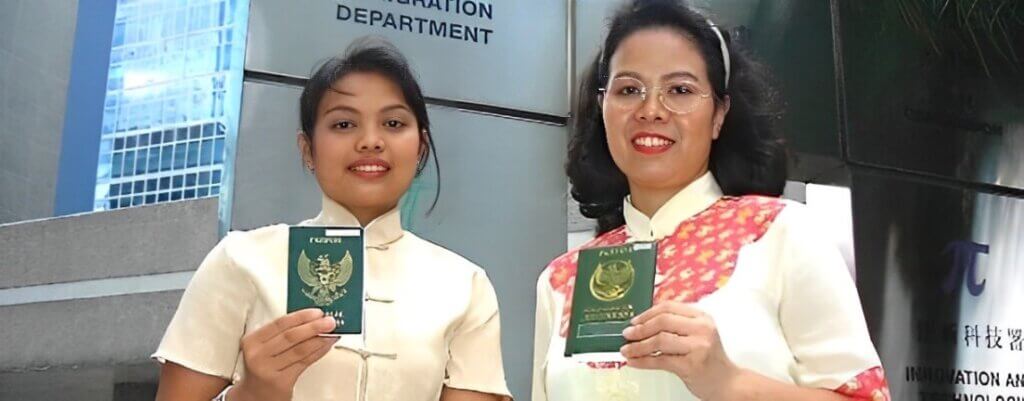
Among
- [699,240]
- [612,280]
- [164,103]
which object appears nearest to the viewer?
[612,280]

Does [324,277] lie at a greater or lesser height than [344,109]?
lesser

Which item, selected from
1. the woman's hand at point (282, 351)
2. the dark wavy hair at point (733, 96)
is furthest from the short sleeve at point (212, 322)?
the dark wavy hair at point (733, 96)

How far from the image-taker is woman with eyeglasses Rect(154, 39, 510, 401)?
1.63 m

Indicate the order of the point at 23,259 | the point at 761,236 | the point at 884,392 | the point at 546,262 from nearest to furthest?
the point at 884,392
the point at 761,236
the point at 546,262
the point at 23,259

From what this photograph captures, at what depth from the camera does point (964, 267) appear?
3.80 m

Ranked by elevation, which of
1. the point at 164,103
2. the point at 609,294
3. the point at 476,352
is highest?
the point at 164,103

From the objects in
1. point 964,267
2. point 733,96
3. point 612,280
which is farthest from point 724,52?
point 964,267

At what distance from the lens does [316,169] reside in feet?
5.88

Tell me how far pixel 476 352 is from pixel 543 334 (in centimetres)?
13

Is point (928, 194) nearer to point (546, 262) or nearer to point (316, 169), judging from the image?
point (546, 262)

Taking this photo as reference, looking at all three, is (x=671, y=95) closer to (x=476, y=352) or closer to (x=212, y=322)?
(x=476, y=352)

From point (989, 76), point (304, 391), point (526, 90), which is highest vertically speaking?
point (989, 76)

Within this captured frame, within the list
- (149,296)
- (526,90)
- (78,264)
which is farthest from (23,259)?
(526,90)

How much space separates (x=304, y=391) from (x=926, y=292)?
9.06 feet
